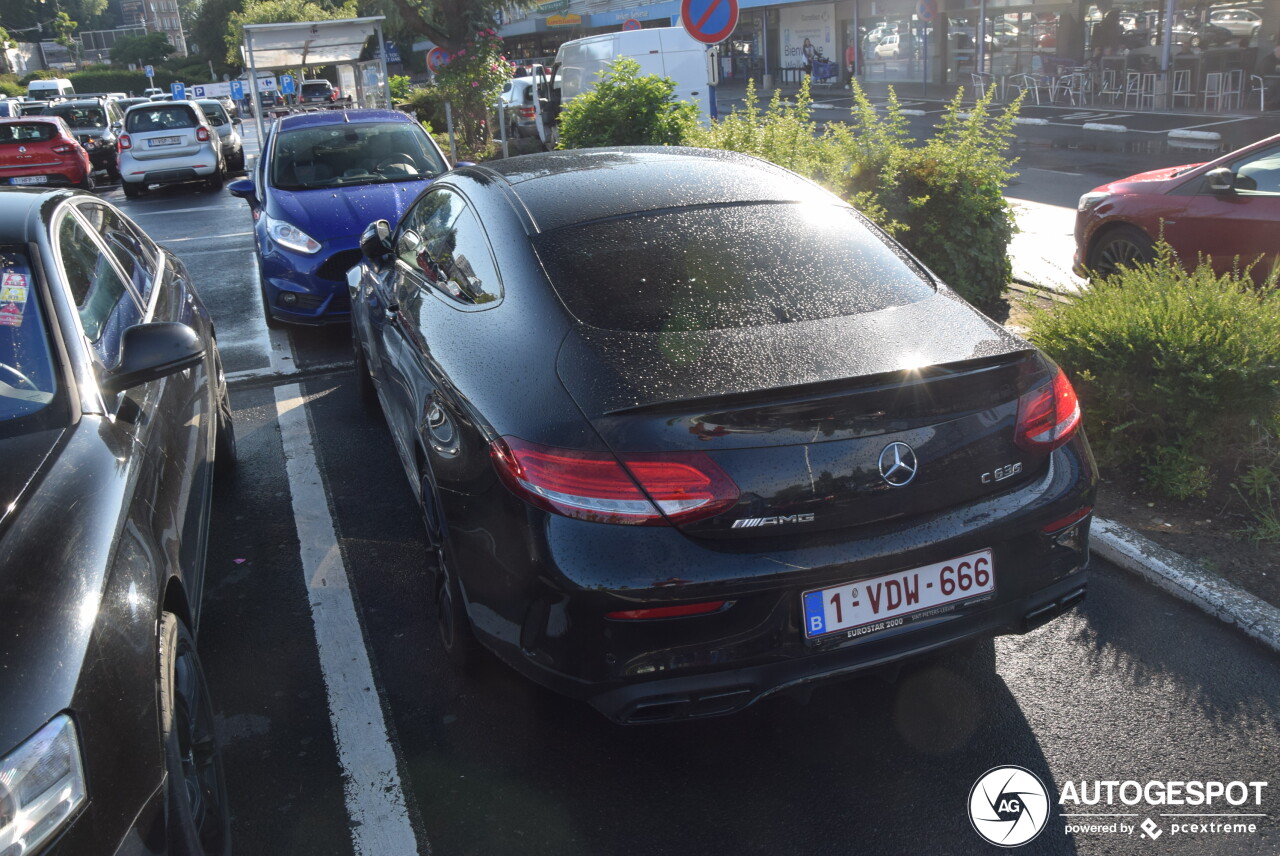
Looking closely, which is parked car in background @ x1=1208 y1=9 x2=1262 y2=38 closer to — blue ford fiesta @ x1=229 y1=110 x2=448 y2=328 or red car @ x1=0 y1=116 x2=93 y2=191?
blue ford fiesta @ x1=229 y1=110 x2=448 y2=328

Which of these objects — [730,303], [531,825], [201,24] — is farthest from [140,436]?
[201,24]

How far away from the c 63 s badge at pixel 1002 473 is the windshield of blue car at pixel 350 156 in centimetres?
709

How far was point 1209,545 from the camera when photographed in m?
4.05

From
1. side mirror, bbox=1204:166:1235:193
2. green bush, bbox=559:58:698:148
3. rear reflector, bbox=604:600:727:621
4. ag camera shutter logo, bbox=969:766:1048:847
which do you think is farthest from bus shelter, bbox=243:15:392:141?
ag camera shutter logo, bbox=969:766:1048:847

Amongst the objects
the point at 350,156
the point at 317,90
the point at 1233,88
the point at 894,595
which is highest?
the point at 317,90

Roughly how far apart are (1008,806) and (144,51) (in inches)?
4549

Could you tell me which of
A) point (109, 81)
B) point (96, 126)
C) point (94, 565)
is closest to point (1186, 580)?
point (94, 565)

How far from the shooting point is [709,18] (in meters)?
9.30

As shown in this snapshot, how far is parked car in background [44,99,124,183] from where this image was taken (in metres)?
23.6

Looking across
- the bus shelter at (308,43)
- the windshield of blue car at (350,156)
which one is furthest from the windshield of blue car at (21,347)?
the bus shelter at (308,43)

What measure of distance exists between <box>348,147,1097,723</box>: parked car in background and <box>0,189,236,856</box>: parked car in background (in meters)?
0.79

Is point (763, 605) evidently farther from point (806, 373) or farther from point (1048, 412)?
point (1048, 412)

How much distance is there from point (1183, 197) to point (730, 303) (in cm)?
504

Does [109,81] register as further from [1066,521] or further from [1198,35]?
[1066,521]
